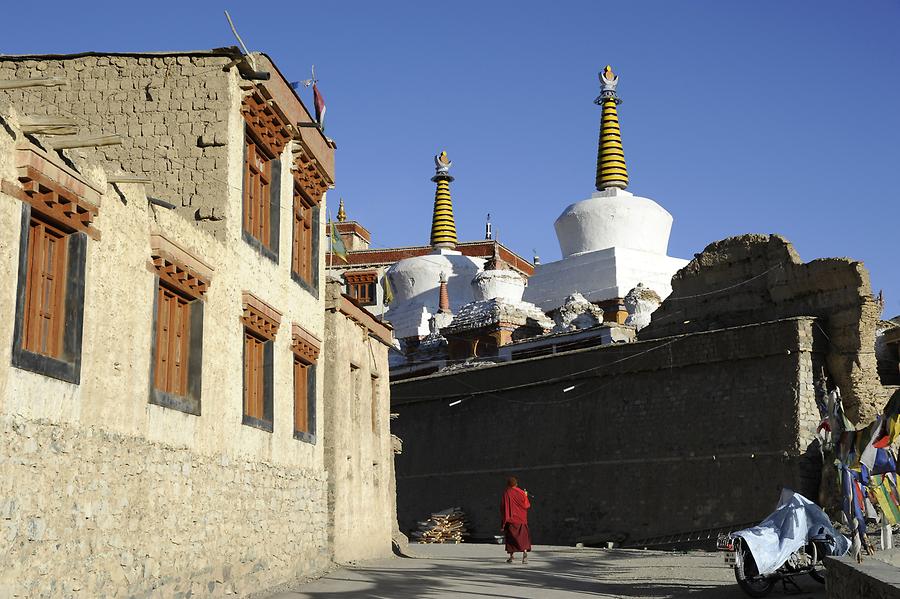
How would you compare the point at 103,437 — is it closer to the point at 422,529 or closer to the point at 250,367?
the point at 250,367

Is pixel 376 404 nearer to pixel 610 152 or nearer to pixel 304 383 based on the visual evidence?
pixel 304 383

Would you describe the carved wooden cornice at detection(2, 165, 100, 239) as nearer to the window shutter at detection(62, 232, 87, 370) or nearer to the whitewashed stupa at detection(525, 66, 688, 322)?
the window shutter at detection(62, 232, 87, 370)

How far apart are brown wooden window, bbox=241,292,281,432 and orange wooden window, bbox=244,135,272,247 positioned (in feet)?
3.25

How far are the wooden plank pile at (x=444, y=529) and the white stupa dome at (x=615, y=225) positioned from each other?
15032mm

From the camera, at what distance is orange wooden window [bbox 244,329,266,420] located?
531 inches

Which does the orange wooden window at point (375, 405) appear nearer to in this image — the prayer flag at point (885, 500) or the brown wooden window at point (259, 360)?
the brown wooden window at point (259, 360)

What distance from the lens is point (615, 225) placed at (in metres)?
39.8

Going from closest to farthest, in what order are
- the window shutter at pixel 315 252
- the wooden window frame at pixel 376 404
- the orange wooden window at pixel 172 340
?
the orange wooden window at pixel 172 340, the window shutter at pixel 315 252, the wooden window frame at pixel 376 404

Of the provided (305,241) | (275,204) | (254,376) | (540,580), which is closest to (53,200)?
(254,376)

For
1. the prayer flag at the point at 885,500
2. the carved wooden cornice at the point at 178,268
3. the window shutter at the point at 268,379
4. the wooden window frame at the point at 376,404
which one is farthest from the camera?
the wooden window frame at the point at 376,404

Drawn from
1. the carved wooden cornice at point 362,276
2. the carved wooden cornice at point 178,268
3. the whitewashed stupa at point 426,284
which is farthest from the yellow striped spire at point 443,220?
the carved wooden cornice at point 178,268

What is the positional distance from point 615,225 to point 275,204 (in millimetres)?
26357

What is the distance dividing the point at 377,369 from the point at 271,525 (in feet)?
23.2

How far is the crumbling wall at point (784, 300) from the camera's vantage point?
2119 centimetres
